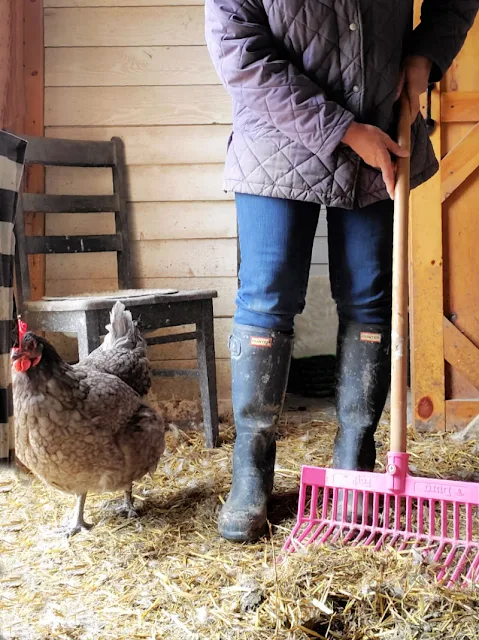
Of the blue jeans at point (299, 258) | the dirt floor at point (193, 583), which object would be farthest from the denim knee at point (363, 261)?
the dirt floor at point (193, 583)

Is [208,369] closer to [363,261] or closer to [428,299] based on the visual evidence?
[428,299]

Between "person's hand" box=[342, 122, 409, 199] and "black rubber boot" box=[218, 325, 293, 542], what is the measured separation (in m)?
0.53

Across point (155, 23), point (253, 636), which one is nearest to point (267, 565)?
point (253, 636)

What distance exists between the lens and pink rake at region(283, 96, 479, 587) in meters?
1.63

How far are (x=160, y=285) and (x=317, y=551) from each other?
1964mm

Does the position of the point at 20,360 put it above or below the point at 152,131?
below

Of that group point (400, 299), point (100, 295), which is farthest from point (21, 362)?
point (400, 299)

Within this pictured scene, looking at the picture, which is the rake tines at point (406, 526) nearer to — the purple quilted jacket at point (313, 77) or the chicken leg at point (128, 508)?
the chicken leg at point (128, 508)

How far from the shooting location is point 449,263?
3100 mm

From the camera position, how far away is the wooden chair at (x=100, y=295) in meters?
2.51

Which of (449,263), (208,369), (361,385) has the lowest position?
(208,369)

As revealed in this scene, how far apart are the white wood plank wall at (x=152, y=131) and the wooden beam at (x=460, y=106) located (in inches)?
39.9

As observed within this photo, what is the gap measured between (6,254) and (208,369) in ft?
5.91

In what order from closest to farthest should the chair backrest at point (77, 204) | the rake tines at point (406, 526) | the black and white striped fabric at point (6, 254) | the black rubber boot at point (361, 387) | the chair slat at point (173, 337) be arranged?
the black and white striped fabric at point (6, 254)
the rake tines at point (406, 526)
the black rubber boot at point (361, 387)
the chair slat at point (173, 337)
the chair backrest at point (77, 204)
